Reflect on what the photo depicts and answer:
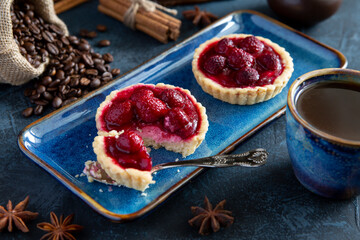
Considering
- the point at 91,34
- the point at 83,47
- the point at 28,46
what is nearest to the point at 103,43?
the point at 91,34

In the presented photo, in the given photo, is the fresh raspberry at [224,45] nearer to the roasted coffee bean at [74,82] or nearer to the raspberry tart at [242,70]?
the raspberry tart at [242,70]

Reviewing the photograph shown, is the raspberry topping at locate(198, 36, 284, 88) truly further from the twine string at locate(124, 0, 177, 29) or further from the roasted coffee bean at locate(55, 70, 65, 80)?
the roasted coffee bean at locate(55, 70, 65, 80)

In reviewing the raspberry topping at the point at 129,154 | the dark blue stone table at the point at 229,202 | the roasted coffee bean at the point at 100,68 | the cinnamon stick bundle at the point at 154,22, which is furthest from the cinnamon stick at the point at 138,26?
the raspberry topping at the point at 129,154

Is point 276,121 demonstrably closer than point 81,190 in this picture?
No

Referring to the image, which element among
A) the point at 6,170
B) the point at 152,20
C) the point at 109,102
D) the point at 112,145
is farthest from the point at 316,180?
the point at 152,20

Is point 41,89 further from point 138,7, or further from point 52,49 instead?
point 138,7

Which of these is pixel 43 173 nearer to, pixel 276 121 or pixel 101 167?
pixel 101 167
